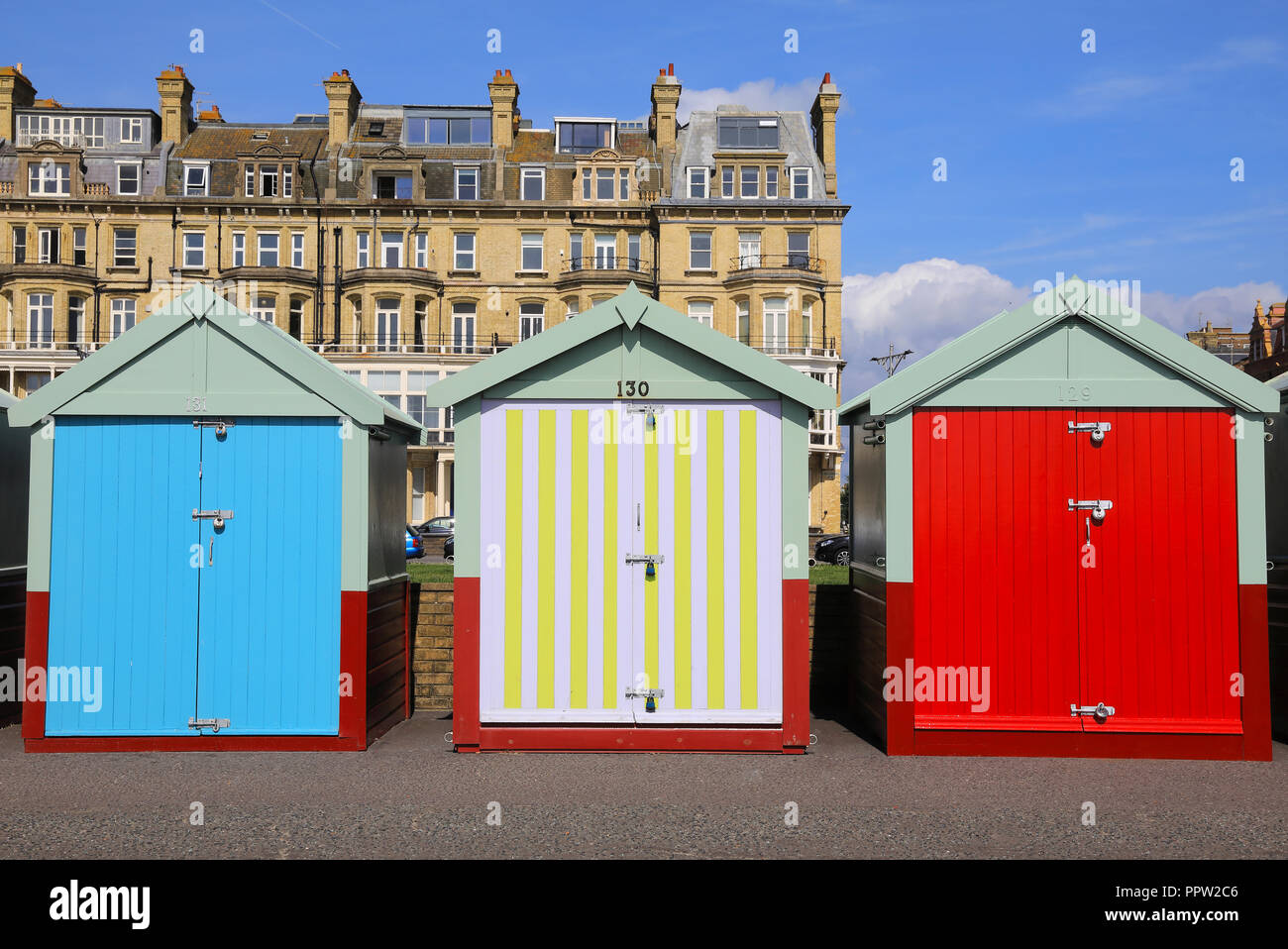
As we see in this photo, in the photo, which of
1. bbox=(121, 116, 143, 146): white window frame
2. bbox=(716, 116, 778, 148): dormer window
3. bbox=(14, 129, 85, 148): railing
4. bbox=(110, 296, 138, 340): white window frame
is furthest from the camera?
bbox=(121, 116, 143, 146): white window frame

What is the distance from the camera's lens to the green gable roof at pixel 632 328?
8.70 m

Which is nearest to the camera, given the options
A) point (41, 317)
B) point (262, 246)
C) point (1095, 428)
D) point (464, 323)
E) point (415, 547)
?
point (1095, 428)

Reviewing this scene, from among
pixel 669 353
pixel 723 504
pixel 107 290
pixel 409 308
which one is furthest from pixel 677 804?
pixel 107 290

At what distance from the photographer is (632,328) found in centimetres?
885

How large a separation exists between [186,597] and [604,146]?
39564mm

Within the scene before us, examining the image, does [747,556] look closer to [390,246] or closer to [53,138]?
Answer: [390,246]

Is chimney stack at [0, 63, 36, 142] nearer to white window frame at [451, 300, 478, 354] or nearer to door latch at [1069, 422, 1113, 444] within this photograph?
white window frame at [451, 300, 478, 354]

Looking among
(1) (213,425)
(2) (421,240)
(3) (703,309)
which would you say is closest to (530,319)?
(2) (421,240)

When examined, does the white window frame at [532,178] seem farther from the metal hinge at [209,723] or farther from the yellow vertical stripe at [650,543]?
the metal hinge at [209,723]

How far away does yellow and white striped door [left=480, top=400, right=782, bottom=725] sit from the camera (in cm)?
876

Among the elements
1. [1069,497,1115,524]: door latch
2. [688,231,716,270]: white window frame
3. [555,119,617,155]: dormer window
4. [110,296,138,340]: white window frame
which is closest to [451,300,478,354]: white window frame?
[555,119,617,155]: dormer window

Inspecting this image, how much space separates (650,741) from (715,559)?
1568 mm

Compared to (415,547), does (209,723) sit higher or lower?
lower

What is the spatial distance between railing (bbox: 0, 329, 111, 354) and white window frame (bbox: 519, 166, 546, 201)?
59.0 feet
